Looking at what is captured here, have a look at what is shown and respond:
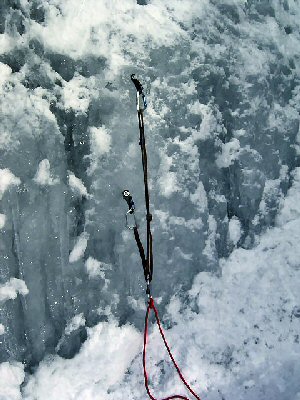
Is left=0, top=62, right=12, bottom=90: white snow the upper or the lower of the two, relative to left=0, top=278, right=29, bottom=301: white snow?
upper

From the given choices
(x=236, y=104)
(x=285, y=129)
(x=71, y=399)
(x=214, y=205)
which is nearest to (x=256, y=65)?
(x=236, y=104)

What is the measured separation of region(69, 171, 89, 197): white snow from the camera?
304 cm

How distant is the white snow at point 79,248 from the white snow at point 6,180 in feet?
2.25

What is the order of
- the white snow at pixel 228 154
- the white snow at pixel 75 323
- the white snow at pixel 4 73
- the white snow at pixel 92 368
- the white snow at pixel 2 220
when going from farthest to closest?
the white snow at pixel 228 154
the white snow at pixel 75 323
the white snow at pixel 92 368
the white snow at pixel 2 220
the white snow at pixel 4 73

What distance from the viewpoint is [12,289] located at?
2.99 metres

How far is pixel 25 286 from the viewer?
303 cm

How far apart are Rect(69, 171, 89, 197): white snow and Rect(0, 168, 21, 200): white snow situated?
1.36 ft

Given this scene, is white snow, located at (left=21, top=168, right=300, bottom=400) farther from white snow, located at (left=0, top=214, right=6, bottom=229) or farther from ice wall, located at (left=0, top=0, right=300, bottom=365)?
white snow, located at (left=0, top=214, right=6, bottom=229)

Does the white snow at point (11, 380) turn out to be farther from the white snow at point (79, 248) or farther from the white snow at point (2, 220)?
the white snow at point (2, 220)

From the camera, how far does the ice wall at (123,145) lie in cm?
286

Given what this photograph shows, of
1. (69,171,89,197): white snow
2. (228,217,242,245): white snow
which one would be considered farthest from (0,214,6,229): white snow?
(228,217,242,245): white snow

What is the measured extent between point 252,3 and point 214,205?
1.87m

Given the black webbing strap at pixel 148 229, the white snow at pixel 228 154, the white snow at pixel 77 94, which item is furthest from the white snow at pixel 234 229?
the white snow at pixel 77 94

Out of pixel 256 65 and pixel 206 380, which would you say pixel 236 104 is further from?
pixel 206 380
